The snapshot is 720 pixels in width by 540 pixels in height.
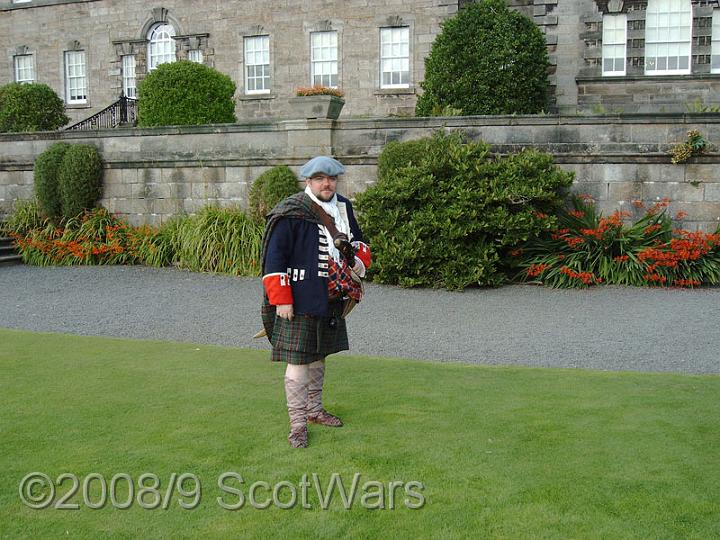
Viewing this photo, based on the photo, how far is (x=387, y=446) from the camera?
5.00 metres

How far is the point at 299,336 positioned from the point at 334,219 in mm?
792

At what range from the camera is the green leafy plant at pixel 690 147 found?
40.3 ft

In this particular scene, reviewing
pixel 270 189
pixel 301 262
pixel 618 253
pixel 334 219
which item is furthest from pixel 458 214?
pixel 301 262

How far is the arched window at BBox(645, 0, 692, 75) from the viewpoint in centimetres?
1952

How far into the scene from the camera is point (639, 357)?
7.94m

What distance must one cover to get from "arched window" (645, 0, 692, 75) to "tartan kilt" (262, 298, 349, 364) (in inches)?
669

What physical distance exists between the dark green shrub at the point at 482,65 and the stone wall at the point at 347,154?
11.2 feet

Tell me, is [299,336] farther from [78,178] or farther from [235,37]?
[235,37]

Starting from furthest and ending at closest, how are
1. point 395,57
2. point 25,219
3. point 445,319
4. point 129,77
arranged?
point 129,77
point 395,57
point 25,219
point 445,319

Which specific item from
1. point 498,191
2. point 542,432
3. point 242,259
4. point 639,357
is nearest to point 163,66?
point 242,259

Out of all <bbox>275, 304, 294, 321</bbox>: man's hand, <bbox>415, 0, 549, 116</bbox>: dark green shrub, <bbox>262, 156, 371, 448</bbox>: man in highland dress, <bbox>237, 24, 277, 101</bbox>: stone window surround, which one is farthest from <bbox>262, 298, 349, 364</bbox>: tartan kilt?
<bbox>237, 24, 277, 101</bbox>: stone window surround

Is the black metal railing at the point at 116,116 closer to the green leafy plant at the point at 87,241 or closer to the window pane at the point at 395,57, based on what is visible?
the window pane at the point at 395,57

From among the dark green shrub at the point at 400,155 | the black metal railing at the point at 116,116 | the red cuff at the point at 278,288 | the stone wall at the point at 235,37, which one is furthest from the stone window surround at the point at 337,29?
the red cuff at the point at 278,288

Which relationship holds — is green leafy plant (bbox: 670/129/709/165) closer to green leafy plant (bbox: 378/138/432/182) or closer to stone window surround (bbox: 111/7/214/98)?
green leafy plant (bbox: 378/138/432/182)
